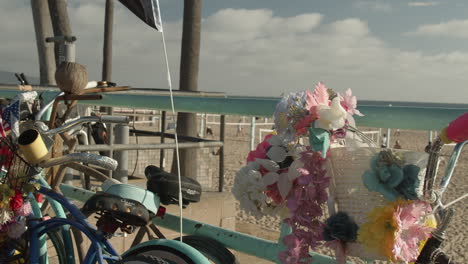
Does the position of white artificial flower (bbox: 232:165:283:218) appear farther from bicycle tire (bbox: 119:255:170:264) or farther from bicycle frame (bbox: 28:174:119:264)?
bicycle frame (bbox: 28:174:119:264)

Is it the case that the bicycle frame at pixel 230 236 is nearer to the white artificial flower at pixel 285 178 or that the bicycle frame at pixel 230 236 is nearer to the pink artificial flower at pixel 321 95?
the white artificial flower at pixel 285 178

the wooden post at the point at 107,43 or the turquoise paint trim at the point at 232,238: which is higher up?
the wooden post at the point at 107,43

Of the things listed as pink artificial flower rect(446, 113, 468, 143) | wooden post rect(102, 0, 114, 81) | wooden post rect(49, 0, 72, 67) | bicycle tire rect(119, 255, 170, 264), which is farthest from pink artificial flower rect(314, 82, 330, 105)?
wooden post rect(102, 0, 114, 81)

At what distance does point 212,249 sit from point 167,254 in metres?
0.22

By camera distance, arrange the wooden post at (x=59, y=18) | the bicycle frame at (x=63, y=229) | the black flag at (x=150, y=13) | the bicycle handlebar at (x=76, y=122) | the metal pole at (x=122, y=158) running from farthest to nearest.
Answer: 1. the wooden post at (x=59, y=18)
2. the metal pole at (x=122, y=158)
3. the black flag at (x=150, y=13)
4. the bicycle handlebar at (x=76, y=122)
5. the bicycle frame at (x=63, y=229)

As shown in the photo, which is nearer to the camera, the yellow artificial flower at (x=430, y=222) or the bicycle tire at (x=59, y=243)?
the yellow artificial flower at (x=430, y=222)

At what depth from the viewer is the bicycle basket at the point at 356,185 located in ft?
4.06

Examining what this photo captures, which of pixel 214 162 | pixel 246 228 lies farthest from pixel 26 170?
pixel 214 162

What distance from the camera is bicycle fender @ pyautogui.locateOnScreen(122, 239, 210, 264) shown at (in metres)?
1.66

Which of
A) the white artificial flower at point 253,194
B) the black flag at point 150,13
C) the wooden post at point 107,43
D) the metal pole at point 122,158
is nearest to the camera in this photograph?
the white artificial flower at point 253,194

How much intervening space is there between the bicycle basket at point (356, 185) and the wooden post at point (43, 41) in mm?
6373

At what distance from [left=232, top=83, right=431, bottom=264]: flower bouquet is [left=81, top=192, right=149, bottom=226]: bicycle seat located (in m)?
0.30

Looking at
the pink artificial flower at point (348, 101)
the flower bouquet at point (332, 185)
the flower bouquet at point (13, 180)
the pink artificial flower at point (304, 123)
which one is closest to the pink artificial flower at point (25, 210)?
the flower bouquet at point (13, 180)

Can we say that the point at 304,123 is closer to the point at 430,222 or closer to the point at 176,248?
the point at 430,222
